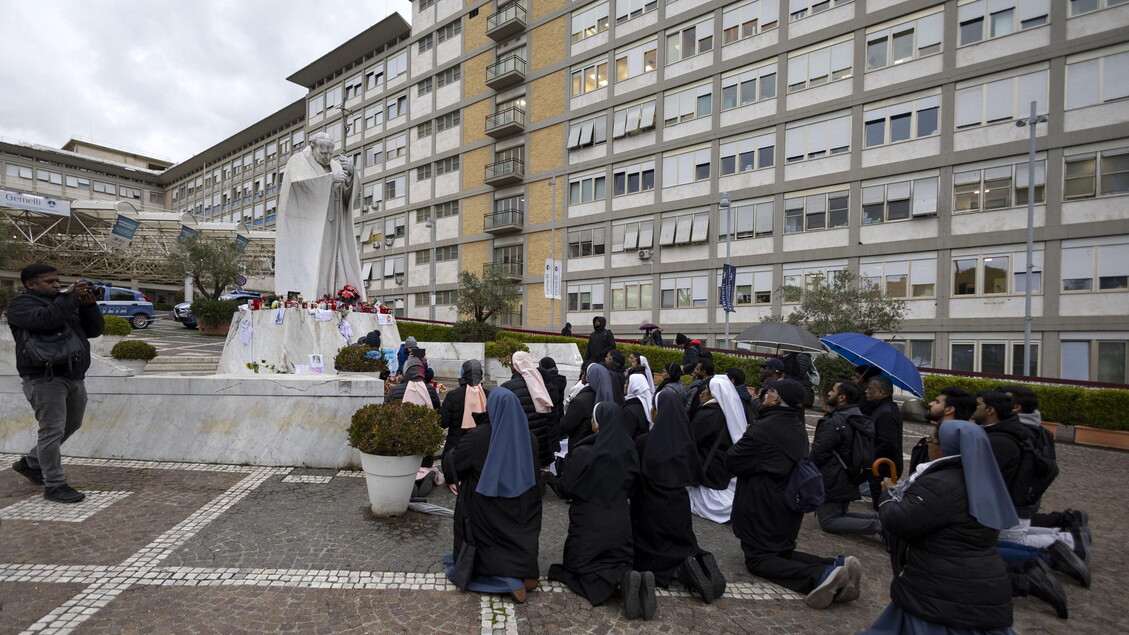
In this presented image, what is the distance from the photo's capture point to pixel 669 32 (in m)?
26.7

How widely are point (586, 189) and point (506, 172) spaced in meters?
5.82

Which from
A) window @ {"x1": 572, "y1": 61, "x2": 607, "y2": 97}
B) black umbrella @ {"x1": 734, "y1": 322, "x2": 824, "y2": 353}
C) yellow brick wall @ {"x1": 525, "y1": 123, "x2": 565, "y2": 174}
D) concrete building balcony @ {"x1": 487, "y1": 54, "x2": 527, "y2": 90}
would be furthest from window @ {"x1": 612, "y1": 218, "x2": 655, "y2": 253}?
black umbrella @ {"x1": 734, "y1": 322, "x2": 824, "y2": 353}

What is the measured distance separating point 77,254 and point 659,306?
40945mm

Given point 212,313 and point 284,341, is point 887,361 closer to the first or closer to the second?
point 284,341

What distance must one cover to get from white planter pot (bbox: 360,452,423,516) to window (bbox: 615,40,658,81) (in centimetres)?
2692

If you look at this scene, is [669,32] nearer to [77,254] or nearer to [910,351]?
[910,351]

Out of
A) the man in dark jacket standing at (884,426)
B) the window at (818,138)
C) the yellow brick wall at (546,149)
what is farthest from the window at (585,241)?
the man in dark jacket standing at (884,426)

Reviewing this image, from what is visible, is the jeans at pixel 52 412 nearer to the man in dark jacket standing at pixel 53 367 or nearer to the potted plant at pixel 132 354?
the man in dark jacket standing at pixel 53 367

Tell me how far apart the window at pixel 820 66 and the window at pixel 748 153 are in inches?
90.1

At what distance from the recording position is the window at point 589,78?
29.3 meters

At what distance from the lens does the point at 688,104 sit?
1032 inches

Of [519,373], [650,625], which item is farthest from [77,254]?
[650,625]

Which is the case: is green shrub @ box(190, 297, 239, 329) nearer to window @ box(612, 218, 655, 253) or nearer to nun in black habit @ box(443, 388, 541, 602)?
window @ box(612, 218, 655, 253)

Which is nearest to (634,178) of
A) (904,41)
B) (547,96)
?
(547,96)
